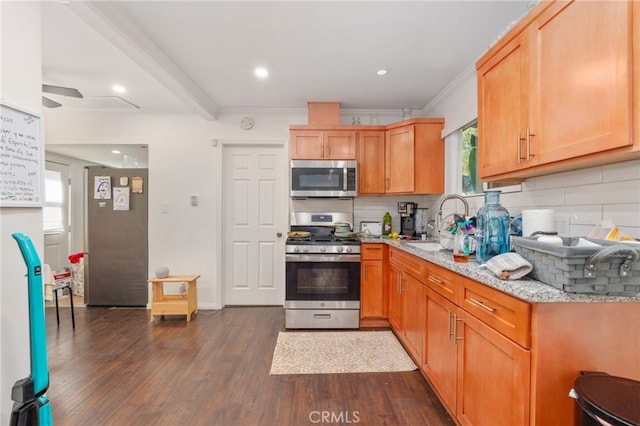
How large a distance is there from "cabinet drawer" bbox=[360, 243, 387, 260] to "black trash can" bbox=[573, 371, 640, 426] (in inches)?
80.6

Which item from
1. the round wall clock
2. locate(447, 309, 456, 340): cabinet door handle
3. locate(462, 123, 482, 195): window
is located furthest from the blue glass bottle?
the round wall clock

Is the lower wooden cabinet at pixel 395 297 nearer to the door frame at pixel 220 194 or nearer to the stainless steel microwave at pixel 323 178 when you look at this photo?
the stainless steel microwave at pixel 323 178

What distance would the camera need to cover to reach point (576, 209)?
1.53 metres

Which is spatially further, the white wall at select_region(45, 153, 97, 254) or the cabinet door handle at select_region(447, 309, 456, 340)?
the white wall at select_region(45, 153, 97, 254)

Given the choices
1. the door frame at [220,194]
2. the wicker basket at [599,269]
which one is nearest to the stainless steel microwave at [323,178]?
the door frame at [220,194]

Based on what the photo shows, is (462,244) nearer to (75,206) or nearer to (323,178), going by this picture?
(323,178)

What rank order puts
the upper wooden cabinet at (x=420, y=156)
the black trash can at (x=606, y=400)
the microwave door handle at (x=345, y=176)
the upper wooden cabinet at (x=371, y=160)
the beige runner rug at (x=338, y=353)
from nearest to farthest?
the black trash can at (x=606, y=400), the beige runner rug at (x=338, y=353), the upper wooden cabinet at (x=420, y=156), the microwave door handle at (x=345, y=176), the upper wooden cabinet at (x=371, y=160)

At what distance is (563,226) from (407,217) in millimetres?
1922

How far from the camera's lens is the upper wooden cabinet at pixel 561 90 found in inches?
39.8

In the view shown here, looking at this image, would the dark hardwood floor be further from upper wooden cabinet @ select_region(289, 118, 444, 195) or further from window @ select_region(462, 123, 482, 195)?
upper wooden cabinet @ select_region(289, 118, 444, 195)

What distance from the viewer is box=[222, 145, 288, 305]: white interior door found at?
3691mm

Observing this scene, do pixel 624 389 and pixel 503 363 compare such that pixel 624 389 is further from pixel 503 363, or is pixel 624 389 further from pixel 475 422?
pixel 475 422

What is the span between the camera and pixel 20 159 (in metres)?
1.21

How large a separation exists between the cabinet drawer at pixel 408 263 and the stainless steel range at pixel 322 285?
1.30ft
